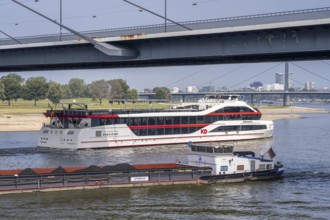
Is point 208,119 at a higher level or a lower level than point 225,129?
higher

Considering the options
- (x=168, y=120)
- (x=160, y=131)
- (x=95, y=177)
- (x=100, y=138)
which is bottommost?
(x=95, y=177)

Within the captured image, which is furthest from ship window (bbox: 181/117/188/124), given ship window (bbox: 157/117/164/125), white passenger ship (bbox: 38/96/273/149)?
ship window (bbox: 157/117/164/125)

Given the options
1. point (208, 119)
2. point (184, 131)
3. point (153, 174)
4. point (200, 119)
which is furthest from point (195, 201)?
point (208, 119)

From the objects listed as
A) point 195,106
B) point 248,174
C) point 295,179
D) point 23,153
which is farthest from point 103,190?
point 195,106

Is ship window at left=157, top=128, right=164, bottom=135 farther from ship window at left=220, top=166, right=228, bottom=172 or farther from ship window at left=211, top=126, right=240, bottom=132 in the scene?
ship window at left=220, top=166, right=228, bottom=172

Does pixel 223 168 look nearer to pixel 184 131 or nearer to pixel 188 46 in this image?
pixel 188 46

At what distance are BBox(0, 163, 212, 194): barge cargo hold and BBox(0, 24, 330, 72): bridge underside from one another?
30.8 ft

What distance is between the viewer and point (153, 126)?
77.9 metres

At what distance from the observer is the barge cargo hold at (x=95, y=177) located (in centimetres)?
4181

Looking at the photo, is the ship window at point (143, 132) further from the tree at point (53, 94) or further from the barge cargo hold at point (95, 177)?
the tree at point (53, 94)

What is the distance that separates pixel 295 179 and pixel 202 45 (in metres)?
13.2

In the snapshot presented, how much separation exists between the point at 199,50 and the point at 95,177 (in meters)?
13.1

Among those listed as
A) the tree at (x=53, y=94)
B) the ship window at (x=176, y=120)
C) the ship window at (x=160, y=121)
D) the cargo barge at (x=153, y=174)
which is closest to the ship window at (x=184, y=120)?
the ship window at (x=176, y=120)

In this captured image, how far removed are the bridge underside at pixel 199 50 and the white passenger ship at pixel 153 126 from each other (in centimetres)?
1170
